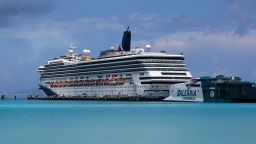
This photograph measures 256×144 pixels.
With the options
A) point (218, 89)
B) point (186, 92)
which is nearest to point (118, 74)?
point (186, 92)

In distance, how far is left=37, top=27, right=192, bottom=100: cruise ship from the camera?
99188 millimetres

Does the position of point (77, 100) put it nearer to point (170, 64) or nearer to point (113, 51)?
point (113, 51)

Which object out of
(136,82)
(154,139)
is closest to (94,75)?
(136,82)

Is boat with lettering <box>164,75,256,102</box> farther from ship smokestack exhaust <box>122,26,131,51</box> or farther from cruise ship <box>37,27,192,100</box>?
ship smokestack exhaust <box>122,26,131,51</box>

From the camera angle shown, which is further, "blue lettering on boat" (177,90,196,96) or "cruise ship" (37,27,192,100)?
"cruise ship" (37,27,192,100)

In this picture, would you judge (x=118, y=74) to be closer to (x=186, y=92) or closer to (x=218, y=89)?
(x=186, y=92)


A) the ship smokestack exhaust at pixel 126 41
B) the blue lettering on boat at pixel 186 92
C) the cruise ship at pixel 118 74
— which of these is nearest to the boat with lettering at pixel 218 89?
the blue lettering on boat at pixel 186 92

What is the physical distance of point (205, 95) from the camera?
93.8 meters

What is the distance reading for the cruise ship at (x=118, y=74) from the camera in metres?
99.2

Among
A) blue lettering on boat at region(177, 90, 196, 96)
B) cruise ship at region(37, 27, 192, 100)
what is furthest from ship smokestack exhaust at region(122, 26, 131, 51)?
blue lettering on boat at region(177, 90, 196, 96)

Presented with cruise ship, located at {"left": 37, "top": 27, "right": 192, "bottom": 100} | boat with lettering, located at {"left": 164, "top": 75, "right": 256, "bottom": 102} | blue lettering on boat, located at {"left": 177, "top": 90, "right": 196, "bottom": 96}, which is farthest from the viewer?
cruise ship, located at {"left": 37, "top": 27, "right": 192, "bottom": 100}

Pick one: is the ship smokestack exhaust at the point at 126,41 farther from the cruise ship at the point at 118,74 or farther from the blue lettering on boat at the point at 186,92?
the blue lettering on boat at the point at 186,92

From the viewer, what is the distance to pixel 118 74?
106m

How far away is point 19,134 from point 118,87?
231 feet
